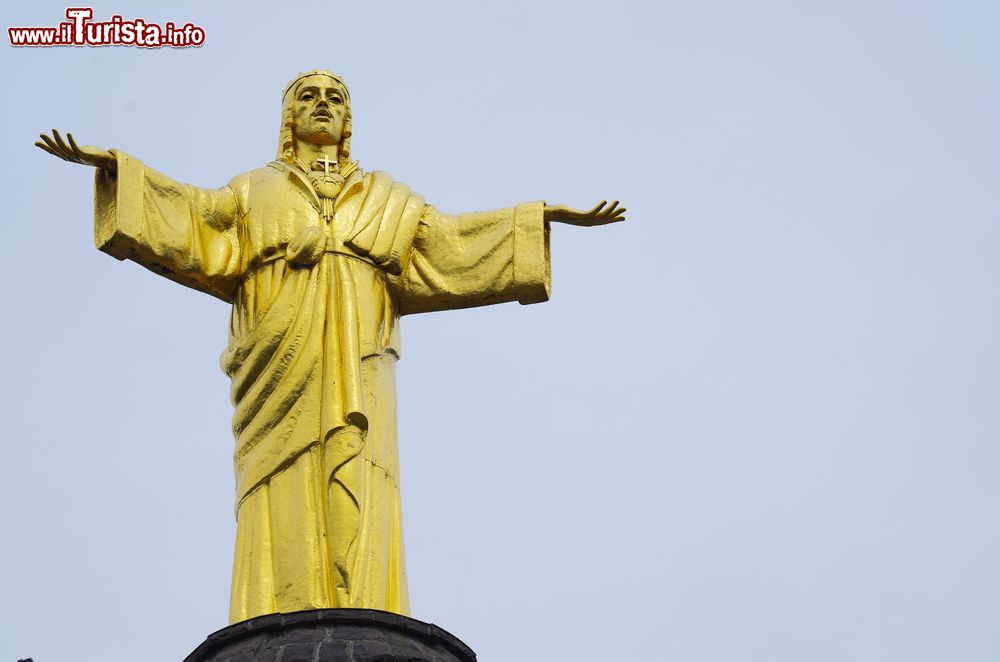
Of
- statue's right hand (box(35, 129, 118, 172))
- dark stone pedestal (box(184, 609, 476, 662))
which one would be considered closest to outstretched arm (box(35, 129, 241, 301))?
statue's right hand (box(35, 129, 118, 172))

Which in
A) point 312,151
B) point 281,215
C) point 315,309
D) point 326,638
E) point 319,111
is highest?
point 319,111

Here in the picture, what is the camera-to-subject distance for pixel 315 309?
14852 mm

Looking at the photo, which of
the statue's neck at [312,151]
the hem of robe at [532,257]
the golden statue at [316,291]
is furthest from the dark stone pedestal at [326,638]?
the statue's neck at [312,151]

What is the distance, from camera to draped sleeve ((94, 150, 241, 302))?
14828 mm

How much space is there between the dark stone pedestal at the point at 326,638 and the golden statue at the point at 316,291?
0.61 meters

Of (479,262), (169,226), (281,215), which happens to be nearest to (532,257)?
(479,262)

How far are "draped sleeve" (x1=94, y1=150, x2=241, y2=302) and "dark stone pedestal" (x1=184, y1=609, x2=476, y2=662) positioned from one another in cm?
300

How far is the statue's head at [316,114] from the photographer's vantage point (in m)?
16.1

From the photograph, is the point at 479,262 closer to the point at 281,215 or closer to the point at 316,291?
the point at 316,291

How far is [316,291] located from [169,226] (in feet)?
3.73

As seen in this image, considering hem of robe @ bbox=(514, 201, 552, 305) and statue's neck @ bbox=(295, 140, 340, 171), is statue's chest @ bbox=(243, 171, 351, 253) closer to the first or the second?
statue's neck @ bbox=(295, 140, 340, 171)

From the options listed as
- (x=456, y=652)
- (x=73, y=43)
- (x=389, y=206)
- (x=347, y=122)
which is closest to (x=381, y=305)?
(x=389, y=206)

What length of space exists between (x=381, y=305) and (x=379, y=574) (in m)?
2.13

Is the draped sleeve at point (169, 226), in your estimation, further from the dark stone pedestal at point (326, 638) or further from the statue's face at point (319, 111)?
the dark stone pedestal at point (326, 638)
